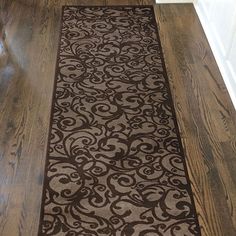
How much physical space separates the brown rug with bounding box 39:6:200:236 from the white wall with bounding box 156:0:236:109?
1.26 ft

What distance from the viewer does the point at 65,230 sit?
1.47m

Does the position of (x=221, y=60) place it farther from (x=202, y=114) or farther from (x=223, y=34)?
(x=202, y=114)

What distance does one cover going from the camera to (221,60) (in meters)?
2.28

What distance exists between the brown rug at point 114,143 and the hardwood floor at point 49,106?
0.06 metres

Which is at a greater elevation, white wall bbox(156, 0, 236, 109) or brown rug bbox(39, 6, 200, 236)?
white wall bbox(156, 0, 236, 109)

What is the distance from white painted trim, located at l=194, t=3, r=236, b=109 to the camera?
2098 mm

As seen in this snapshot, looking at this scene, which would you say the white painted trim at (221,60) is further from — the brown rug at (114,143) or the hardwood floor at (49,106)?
the brown rug at (114,143)

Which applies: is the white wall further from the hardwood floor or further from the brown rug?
the brown rug

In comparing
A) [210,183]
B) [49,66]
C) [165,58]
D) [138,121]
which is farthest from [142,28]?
[210,183]

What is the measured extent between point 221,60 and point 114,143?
3.24 ft

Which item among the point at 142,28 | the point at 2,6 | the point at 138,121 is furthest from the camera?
the point at 2,6

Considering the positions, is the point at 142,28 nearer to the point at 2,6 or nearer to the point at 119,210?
the point at 2,6

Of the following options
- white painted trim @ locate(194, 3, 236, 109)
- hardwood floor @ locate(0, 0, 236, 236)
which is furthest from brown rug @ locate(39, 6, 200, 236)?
white painted trim @ locate(194, 3, 236, 109)

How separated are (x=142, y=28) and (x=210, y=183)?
56.2 inches
